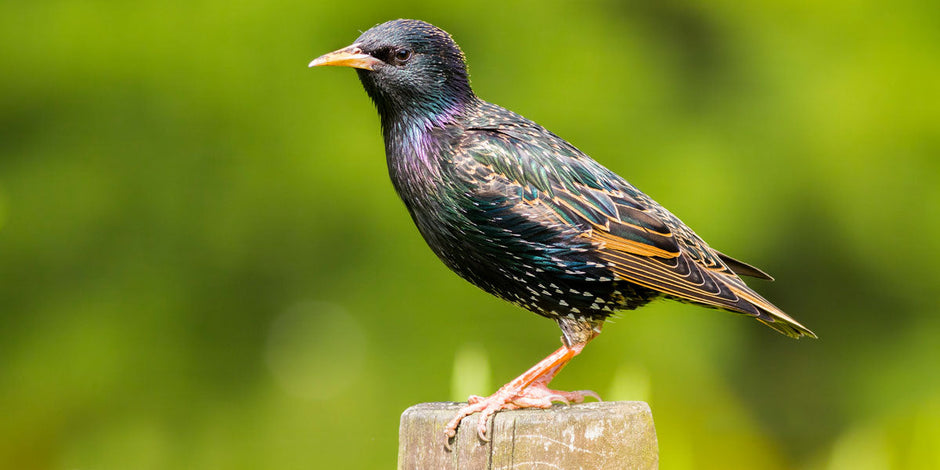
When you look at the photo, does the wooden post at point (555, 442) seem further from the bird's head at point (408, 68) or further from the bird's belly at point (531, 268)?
the bird's head at point (408, 68)

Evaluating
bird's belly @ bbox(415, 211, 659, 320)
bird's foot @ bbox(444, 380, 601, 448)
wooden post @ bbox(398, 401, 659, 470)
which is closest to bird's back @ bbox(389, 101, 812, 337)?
bird's belly @ bbox(415, 211, 659, 320)

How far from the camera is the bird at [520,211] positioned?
130 inches

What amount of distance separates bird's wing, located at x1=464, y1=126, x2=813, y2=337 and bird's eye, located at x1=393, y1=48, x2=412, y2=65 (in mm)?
310

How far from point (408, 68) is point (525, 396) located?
3.52ft

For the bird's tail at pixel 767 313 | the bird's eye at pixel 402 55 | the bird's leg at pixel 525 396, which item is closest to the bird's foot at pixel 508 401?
the bird's leg at pixel 525 396

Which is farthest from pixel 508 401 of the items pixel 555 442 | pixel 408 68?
pixel 408 68

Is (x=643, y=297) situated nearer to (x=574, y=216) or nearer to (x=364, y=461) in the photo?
(x=574, y=216)

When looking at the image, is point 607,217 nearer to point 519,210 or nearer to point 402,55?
point 519,210

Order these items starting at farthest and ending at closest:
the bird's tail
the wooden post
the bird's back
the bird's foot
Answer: the bird's tail
the bird's back
the bird's foot
the wooden post

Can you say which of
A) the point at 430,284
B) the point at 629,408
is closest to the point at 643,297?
the point at 629,408

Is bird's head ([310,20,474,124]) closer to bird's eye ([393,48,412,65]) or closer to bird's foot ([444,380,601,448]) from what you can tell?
bird's eye ([393,48,412,65])

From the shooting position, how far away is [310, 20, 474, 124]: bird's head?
344 cm

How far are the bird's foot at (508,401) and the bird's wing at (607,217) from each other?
0.40 meters

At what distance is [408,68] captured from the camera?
349 cm
